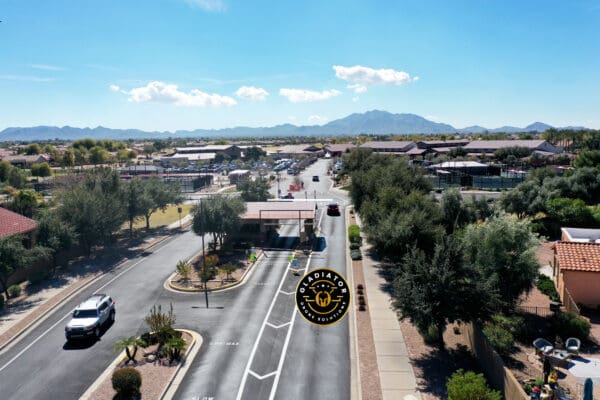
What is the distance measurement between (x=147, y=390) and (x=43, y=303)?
52.4 ft

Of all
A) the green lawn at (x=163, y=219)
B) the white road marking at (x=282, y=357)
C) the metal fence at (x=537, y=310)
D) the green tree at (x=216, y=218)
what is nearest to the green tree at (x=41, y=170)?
the green lawn at (x=163, y=219)

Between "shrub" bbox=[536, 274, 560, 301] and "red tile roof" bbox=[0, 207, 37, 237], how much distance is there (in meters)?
41.4

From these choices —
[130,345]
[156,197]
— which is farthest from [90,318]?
[156,197]

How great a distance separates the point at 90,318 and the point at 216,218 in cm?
1702

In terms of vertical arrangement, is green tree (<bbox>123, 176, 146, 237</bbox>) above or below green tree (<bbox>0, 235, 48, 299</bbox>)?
above

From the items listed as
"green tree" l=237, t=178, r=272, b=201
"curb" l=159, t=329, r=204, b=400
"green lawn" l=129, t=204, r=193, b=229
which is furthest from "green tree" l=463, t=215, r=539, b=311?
"green lawn" l=129, t=204, r=193, b=229

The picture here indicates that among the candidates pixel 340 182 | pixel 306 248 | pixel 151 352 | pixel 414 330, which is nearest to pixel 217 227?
pixel 306 248

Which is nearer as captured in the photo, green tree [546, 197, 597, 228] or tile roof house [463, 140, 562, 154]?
green tree [546, 197, 597, 228]

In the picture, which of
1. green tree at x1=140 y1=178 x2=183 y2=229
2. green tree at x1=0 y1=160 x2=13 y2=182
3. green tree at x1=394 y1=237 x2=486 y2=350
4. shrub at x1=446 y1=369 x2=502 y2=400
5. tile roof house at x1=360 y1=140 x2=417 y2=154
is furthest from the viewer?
tile roof house at x1=360 y1=140 x2=417 y2=154

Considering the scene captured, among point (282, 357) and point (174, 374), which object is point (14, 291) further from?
point (282, 357)

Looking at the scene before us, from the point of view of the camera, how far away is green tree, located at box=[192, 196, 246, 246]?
3988cm

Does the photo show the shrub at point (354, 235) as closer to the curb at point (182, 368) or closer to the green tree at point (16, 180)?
the curb at point (182, 368)

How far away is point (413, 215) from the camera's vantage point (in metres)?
29.9

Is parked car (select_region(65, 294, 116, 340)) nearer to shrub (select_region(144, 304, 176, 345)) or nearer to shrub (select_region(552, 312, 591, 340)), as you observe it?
shrub (select_region(144, 304, 176, 345))
